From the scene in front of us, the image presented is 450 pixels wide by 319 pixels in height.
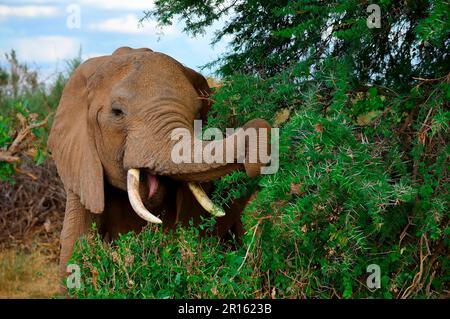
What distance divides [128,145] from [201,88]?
0.98 metres

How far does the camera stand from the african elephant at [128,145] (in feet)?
18.5

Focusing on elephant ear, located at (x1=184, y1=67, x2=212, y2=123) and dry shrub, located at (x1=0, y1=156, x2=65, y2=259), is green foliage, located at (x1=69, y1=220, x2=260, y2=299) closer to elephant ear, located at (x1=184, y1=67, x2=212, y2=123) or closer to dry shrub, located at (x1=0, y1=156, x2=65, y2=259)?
elephant ear, located at (x1=184, y1=67, x2=212, y2=123)

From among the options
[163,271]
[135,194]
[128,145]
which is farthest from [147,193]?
[163,271]

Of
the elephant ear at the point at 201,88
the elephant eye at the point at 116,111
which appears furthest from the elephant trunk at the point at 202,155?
the elephant ear at the point at 201,88

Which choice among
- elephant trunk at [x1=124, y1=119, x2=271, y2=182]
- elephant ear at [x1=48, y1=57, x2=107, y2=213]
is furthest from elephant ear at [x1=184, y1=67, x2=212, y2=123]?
elephant ear at [x1=48, y1=57, x2=107, y2=213]

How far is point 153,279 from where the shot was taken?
490 cm

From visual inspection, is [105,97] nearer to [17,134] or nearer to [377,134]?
[377,134]

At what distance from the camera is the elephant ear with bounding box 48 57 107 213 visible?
608cm

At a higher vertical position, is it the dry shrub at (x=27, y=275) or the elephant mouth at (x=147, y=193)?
the elephant mouth at (x=147, y=193)

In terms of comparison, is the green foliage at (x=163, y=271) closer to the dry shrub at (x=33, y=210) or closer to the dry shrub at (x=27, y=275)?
the dry shrub at (x=27, y=275)

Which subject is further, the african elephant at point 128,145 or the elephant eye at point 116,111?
the elephant eye at point 116,111

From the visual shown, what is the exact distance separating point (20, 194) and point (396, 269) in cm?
608
